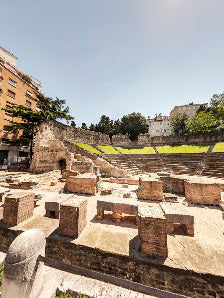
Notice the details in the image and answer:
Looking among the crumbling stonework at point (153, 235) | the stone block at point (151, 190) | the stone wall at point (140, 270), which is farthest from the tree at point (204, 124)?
the stone wall at point (140, 270)

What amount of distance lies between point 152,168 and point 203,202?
1185 cm

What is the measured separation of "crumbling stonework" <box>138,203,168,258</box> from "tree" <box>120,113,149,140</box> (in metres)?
35.2

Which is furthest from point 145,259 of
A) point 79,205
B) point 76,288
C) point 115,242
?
point 79,205

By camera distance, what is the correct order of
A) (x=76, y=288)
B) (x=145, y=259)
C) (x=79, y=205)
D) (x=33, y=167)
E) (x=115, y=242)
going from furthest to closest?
1. (x=33, y=167)
2. (x=79, y=205)
3. (x=115, y=242)
4. (x=145, y=259)
5. (x=76, y=288)

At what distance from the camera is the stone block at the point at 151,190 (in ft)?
25.6

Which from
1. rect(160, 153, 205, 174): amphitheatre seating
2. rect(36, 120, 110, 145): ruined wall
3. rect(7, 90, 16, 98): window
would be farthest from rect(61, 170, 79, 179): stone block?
rect(7, 90, 16, 98): window

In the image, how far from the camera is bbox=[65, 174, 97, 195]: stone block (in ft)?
29.7

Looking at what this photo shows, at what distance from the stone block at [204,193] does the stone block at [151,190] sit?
68.6 inches

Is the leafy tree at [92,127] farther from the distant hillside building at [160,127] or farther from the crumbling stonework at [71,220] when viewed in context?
the crumbling stonework at [71,220]

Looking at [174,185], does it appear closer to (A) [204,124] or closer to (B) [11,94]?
(B) [11,94]

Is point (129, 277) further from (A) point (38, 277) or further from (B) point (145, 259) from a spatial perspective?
(A) point (38, 277)

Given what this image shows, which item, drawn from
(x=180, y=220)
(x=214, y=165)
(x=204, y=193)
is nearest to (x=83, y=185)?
(x=180, y=220)

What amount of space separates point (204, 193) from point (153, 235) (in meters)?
5.78

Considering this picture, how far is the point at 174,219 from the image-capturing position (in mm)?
4297
